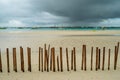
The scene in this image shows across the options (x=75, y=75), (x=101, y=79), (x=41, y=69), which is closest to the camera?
(x=101, y=79)

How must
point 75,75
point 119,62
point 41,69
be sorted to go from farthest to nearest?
point 119,62, point 41,69, point 75,75

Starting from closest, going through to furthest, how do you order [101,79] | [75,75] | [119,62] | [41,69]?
[101,79] → [75,75] → [41,69] → [119,62]

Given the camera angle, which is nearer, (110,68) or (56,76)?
(56,76)

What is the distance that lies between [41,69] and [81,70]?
64.5 inches

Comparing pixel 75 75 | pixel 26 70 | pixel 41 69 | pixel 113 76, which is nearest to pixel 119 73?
pixel 113 76

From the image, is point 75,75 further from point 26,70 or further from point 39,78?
point 26,70

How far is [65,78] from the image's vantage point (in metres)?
6.26

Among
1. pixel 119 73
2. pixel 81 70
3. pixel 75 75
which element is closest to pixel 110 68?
pixel 119 73

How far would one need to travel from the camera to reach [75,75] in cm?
657

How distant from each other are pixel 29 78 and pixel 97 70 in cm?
277

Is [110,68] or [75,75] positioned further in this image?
[110,68]

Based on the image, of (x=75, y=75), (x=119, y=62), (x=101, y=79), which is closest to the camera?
(x=101, y=79)

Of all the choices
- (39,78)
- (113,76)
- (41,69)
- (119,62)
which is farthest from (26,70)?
(119,62)

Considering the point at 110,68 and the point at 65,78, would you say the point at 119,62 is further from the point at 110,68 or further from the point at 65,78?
the point at 65,78
